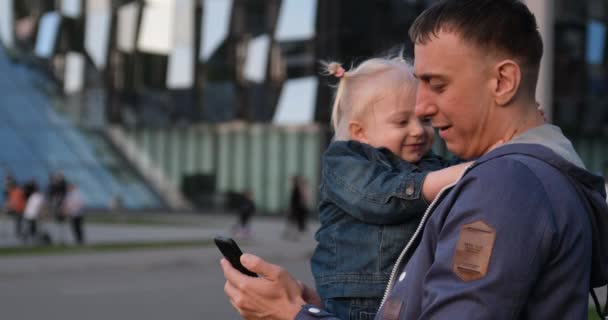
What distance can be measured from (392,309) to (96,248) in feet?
57.1

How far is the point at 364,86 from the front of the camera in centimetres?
282

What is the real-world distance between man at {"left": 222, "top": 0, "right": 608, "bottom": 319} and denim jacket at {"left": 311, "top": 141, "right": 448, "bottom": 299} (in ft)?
1.54

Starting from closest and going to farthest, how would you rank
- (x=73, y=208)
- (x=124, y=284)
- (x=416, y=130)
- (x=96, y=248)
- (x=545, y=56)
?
1. (x=416, y=130)
2. (x=545, y=56)
3. (x=124, y=284)
4. (x=96, y=248)
5. (x=73, y=208)

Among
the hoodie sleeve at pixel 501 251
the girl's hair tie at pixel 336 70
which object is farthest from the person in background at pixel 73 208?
the hoodie sleeve at pixel 501 251

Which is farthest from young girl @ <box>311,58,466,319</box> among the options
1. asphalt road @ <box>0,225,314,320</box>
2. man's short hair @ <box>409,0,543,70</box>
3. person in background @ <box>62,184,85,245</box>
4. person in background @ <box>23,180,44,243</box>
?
person in background @ <box>23,180,44,243</box>

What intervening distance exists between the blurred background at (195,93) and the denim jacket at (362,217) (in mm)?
27998

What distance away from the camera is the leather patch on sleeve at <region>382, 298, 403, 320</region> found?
1.80 m

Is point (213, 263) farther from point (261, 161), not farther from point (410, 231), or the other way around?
point (261, 161)

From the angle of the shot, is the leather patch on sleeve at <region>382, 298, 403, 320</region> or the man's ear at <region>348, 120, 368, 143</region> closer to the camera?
the leather patch on sleeve at <region>382, 298, 403, 320</region>

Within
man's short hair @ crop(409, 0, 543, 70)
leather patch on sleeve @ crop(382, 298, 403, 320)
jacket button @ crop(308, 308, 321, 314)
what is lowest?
jacket button @ crop(308, 308, 321, 314)

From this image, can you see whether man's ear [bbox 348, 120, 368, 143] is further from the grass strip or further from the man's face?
the grass strip

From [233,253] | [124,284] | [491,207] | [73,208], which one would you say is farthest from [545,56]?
[73,208]

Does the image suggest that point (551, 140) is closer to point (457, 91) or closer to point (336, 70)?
point (457, 91)

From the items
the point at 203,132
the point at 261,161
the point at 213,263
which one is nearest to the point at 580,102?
the point at 261,161
